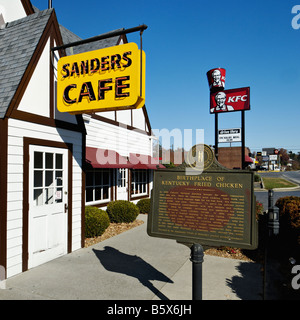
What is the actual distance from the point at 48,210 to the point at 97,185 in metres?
4.57

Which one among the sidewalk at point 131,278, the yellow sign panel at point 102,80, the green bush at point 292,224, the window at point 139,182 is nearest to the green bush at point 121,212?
the window at point 139,182

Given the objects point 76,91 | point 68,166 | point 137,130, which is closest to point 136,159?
point 137,130

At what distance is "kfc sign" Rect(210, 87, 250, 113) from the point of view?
37.5ft

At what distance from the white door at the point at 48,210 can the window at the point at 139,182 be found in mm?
6800

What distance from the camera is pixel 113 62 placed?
17.9 ft

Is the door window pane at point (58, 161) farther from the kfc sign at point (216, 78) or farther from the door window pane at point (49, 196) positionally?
the kfc sign at point (216, 78)

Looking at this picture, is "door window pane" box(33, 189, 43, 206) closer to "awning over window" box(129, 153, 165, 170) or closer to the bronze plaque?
the bronze plaque

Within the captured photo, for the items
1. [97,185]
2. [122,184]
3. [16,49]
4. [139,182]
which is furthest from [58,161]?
[139,182]

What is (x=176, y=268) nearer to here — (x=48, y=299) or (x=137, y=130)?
(x=48, y=299)

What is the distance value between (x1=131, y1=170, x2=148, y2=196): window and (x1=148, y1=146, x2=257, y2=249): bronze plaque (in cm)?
911

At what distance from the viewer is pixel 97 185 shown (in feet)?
34.3

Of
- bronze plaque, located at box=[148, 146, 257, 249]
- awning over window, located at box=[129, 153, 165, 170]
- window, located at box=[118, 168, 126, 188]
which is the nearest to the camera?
bronze plaque, located at box=[148, 146, 257, 249]

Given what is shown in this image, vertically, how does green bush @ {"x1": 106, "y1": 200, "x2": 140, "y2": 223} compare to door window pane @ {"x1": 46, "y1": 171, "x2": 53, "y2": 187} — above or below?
below

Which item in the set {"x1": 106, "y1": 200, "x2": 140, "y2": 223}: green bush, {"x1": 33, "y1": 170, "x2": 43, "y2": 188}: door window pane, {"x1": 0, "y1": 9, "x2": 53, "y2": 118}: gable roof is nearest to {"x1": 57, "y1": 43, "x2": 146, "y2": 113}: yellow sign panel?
{"x1": 0, "y1": 9, "x2": 53, "y2": 118}: gable roof
